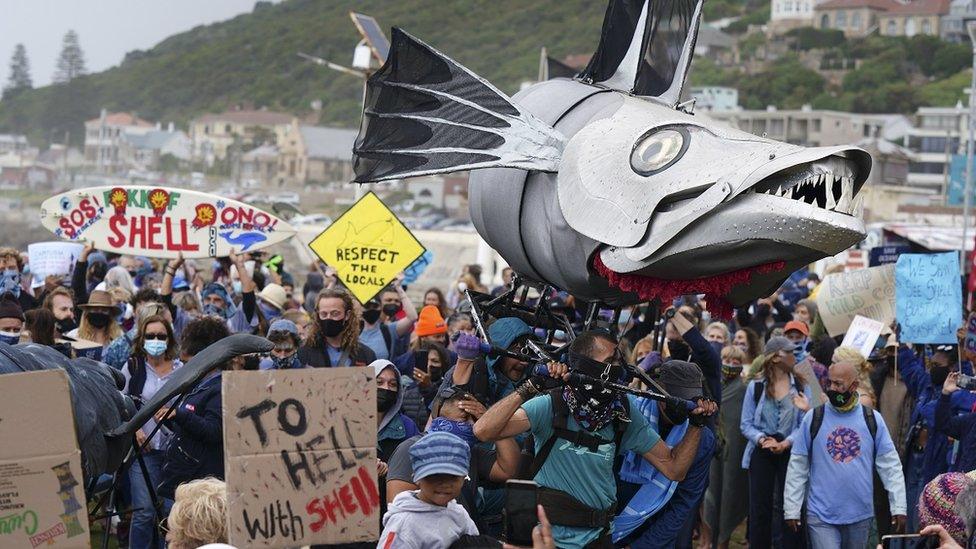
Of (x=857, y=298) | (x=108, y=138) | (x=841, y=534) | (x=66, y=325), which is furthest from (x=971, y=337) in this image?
(x=108, y=138)

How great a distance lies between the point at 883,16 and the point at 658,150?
180m

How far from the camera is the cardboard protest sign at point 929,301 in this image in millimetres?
11281

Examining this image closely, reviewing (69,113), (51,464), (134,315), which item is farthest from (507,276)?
(69,113)

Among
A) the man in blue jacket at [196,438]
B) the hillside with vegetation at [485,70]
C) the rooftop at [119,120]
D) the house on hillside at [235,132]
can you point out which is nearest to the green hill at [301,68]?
the hillside with vegetation at [485,70]

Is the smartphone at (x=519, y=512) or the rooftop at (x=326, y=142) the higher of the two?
the smartphone at (x=519, y=512)

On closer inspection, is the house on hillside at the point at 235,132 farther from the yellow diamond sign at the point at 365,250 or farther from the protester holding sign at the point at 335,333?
the protester holding sign at the point at 335,333

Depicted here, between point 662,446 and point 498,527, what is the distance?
1.02 m

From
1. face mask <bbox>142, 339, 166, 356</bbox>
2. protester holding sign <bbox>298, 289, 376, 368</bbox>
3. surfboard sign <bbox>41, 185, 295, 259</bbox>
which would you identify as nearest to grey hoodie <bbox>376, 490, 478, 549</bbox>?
face mask <bbox>142, 339, 166, 356</bbox>

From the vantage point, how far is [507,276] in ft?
56.1

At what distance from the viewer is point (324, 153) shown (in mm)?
150625

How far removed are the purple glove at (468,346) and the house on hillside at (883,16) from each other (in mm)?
172305

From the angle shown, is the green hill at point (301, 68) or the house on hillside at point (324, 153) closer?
the house on hillside at point (324, 153)

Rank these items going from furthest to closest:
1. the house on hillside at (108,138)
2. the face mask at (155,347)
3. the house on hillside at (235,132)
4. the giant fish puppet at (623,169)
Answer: the house on hillside at (108,138) < the house on hillside at (235,132) < the face mask at (155,347) < the giant fish puppet at (623,169)

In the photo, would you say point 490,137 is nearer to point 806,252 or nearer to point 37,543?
point 806,252
